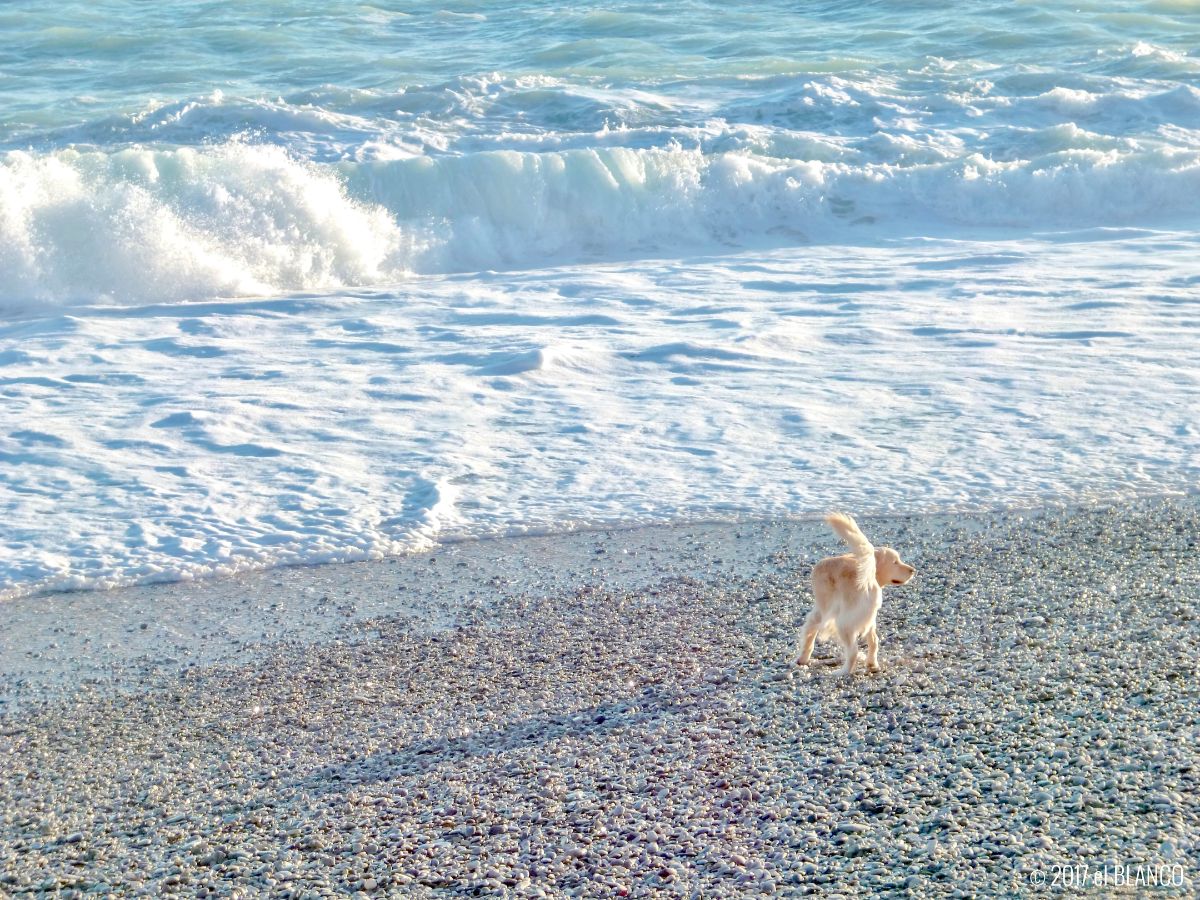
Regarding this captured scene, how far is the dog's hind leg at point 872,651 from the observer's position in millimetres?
4488

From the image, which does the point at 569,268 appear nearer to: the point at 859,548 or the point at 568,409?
the point at 568,409

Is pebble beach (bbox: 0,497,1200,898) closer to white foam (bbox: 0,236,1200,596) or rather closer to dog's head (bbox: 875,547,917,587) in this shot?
dog's head (bbox: 875,547,917,587)

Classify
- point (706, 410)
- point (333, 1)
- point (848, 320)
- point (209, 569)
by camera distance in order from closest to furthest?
point (209, 569) → point (706, 410) → point (848, 320) → point (333, 1)

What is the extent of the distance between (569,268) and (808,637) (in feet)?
26.1

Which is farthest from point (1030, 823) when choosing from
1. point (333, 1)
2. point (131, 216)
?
point (333, 1)

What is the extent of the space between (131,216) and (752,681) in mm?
9187

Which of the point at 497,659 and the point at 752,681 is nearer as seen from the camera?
the point at 752,681

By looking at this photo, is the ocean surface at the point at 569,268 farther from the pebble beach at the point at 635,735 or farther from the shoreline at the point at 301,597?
the pebble beach at the point at 635,735

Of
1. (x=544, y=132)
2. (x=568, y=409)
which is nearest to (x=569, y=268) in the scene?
(x=544, y=132)

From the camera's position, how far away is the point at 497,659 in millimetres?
4777

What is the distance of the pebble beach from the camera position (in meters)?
3.42

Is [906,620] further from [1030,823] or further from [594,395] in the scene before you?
[594,395]

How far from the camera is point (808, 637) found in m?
4.55

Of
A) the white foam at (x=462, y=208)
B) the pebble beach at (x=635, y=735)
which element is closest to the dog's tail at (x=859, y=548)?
the pebble beach at (x=635, y=735)
